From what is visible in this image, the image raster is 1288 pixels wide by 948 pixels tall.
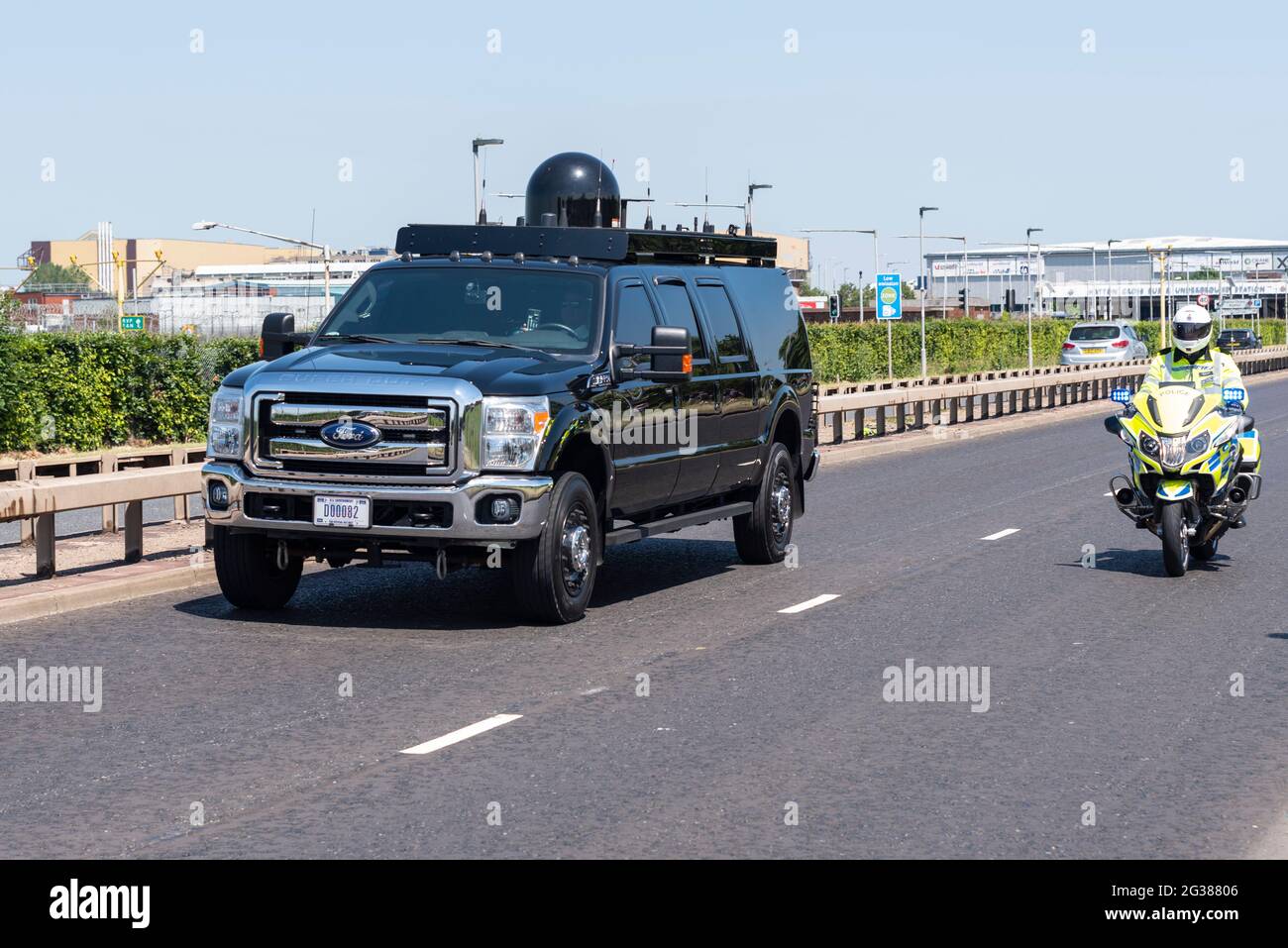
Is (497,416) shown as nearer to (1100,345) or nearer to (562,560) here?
(562,560)

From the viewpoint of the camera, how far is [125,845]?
252 inches

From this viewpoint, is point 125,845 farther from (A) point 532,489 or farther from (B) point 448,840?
(A) point 532,489

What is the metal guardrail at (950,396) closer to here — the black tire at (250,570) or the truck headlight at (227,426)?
the black tire at (250,570)

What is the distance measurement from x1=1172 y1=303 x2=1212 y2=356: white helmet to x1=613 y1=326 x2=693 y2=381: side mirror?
3.98 metres

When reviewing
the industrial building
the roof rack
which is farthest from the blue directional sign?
the industrial building

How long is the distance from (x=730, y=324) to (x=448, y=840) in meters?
8.36

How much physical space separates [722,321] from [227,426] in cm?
420

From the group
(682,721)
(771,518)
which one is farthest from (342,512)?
(771,518)

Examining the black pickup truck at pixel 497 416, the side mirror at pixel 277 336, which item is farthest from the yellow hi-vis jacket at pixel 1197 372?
the side mirror at pixel 277 336

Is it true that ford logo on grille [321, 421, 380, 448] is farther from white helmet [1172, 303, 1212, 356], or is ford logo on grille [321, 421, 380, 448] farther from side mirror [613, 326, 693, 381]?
white helmet [1172, 303, 1212, 356]

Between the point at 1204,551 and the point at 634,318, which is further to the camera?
the point at 1204,551

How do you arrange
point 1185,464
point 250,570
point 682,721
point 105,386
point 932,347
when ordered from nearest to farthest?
point 682,721 < point 250,570 < point 1185,464 < point 105,386 < point 932,347

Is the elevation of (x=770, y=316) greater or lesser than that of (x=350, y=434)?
greater

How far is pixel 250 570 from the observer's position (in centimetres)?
1177
